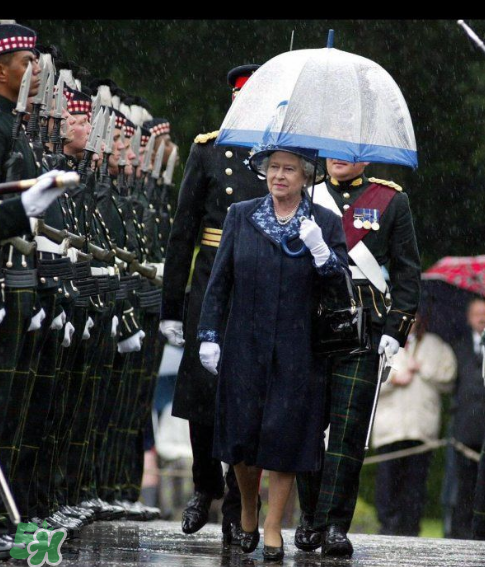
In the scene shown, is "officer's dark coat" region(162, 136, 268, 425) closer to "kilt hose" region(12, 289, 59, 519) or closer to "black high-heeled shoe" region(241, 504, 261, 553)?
"kilt hose" region(12, 289, 59, 519)

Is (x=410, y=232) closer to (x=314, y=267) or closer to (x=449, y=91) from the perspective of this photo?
(x=314, y=267)

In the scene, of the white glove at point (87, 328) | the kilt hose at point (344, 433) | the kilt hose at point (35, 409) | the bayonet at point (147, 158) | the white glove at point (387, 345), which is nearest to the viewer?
the kilt hose at point (35, 409)

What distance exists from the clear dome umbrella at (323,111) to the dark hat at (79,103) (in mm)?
2030

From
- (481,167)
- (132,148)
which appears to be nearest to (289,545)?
(132,148)

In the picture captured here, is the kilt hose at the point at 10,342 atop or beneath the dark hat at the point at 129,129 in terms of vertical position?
beneath

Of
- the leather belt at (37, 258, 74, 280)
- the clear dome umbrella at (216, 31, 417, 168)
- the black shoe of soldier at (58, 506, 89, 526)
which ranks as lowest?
the black shoe of soldier at (58, 506, 89, 526)

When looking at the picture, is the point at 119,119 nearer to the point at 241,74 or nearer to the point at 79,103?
the point at 79,103

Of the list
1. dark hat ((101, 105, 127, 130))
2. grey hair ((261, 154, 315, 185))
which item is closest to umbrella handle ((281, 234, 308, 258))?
grey hair ((261, 154, 315, 185))

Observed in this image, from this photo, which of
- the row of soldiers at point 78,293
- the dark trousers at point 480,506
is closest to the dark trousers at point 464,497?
the dark trousers at point 480,506

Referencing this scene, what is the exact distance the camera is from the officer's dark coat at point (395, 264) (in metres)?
11.5

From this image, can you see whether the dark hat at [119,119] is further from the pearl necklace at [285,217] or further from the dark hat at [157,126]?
the pearl necklace at [285,217]

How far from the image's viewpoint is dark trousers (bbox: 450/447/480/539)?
15742 mm

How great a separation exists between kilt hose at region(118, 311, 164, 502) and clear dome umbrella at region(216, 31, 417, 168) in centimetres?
439

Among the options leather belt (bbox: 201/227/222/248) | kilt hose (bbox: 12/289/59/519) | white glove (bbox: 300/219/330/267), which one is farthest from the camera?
leather belt (bbox: 201/227/222/248)
